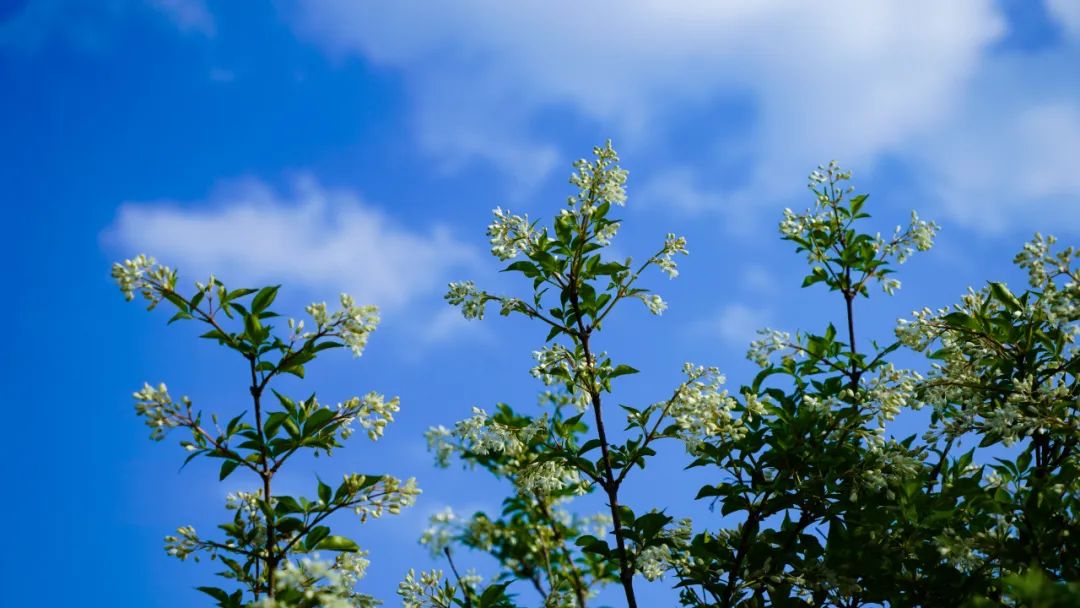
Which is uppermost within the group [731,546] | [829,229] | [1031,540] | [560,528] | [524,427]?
[829,229]

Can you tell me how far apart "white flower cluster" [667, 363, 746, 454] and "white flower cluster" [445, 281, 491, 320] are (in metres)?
1.25

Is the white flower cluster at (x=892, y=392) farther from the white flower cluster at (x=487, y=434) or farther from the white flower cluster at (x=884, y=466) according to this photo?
the white flower cluster at (x=487, y=434)

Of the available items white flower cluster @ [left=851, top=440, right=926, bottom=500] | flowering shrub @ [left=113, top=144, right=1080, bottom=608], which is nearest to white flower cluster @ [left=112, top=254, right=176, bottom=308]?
flowering shrub @ [left=113, top=144, right=1080, bottom=608]

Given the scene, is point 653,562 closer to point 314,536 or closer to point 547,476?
point 547,476

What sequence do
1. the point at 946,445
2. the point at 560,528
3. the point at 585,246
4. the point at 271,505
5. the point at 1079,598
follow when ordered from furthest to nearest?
the point at 560,528 < the point at 585,246 < the point at 946,445 < the point at 271,505 < the point at 1079,598

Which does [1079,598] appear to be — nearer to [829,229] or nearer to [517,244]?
[517,244]

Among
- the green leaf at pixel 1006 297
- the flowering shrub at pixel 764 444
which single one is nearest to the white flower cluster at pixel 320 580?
the flowering shrub at pixel 764 444

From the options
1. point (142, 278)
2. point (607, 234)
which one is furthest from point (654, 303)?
point (142, 278)

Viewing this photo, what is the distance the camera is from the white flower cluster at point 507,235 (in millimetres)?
5215

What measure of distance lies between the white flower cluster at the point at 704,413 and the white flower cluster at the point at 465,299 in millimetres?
1247

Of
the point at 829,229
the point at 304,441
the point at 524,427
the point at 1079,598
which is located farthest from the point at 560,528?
the point at 1079,598

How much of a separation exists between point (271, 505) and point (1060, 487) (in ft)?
12.3

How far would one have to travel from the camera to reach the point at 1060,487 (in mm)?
4359

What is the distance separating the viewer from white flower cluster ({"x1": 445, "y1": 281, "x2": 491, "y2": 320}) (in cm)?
532
